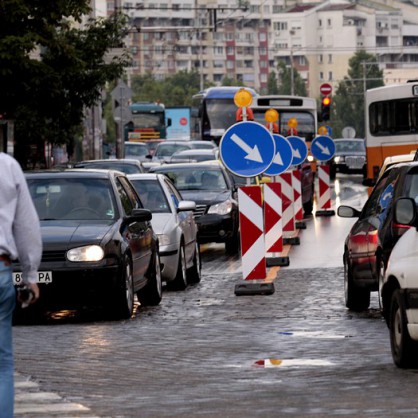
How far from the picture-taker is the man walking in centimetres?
791

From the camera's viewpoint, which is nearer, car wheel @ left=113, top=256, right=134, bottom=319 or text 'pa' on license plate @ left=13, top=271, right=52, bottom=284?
text 'pa' on license plate @ left=13, top=271, right=52, bottom=284

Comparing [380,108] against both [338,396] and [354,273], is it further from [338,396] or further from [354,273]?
[338,396]

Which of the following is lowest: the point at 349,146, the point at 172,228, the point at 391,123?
the point at 349,146

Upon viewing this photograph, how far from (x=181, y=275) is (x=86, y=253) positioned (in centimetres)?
477

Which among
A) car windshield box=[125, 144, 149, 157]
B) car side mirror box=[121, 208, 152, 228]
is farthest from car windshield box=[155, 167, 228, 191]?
car windshield box=[125, 144, 149, 157]

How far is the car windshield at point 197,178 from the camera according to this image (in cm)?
2888

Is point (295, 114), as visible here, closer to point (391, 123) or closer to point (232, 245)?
point (391, 123)

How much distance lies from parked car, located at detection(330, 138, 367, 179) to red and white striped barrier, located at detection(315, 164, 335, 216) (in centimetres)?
2574

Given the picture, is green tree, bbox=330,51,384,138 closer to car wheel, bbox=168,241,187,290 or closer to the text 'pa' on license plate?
car wheel, bbox=168,241,187,290

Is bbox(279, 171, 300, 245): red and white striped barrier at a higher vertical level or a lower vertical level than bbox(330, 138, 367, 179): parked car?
higher

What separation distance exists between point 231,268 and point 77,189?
296 inches

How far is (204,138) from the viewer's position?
75688mm

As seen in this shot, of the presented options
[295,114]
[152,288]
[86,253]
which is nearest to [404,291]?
[86,253]

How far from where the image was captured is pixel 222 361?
487 inches
